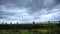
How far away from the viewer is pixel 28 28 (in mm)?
29031

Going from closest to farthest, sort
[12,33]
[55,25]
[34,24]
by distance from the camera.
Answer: [12,33]
[55,25]
[34,24]

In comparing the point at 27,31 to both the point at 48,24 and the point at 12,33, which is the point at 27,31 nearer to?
the point at 12,33

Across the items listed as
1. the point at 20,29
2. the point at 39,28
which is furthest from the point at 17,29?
the point at 39,28

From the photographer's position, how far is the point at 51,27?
96.9 feet

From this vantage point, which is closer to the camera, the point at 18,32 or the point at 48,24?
the point at 18,32

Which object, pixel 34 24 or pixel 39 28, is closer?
pixel 39 28

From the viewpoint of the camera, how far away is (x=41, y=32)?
28656 millimetres

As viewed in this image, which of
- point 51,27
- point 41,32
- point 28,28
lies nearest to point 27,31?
point 28,28

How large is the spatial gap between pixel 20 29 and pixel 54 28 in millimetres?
5992

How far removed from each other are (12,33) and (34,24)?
19.6 ft

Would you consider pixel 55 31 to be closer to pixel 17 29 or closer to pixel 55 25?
pixel 55 25

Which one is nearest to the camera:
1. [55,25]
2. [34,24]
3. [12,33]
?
[12,33]

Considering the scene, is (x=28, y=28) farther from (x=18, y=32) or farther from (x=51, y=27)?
(x=51, y=27)

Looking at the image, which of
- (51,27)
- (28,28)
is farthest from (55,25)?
(28,28)
